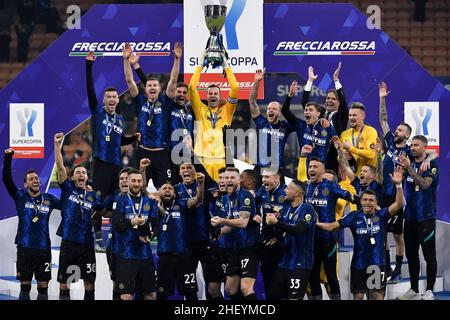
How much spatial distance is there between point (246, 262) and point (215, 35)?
277cm

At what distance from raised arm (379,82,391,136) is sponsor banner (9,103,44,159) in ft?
13.0

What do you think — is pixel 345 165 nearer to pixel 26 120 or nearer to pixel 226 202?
pixel 226 202

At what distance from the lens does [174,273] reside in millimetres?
14523

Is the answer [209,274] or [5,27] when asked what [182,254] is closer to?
[209,274]

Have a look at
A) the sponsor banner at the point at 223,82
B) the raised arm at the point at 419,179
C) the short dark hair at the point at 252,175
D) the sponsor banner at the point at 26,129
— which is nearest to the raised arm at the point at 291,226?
the short dark hair at the point at 252,175

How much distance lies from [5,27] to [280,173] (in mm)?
7619

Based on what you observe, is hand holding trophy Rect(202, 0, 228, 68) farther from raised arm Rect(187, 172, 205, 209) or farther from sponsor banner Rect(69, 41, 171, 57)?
raised arm Rect(187, 172, 205, 209)

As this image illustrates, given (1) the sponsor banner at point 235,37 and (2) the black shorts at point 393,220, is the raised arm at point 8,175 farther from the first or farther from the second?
(2) the black shorts at point 393,220

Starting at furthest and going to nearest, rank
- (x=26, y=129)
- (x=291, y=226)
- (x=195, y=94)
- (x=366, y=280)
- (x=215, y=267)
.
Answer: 1. (x=26, y=129)
2. (x=195, y=94)
3. (x=215, y=267)
4. (x=366, y=280)
5. (x=291, y=226)

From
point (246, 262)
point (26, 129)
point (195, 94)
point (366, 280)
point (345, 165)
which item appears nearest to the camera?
point (246, 262)

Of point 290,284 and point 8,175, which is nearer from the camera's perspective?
point 290,284

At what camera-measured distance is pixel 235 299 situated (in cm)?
1446

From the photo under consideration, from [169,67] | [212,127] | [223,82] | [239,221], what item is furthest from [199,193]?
[169,67]
